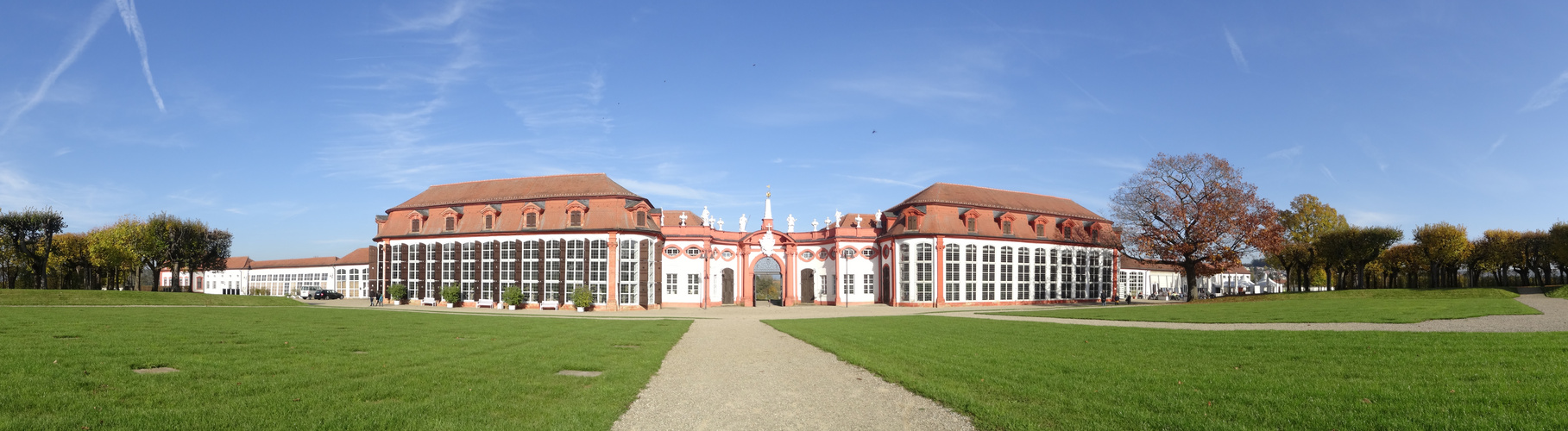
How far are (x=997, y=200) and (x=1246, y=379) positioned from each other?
50483 mm

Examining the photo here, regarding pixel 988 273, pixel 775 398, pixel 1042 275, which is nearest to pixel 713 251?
pixel 988 273

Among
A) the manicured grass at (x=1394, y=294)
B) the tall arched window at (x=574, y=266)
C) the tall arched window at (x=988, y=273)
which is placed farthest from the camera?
the tall arched window at (x=988, y=273)

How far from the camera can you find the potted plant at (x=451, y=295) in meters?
52.1

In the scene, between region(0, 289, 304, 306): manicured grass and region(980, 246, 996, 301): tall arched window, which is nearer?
region(0, 289, 304, 306): manicured grass

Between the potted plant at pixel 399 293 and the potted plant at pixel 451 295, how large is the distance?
3.69 m

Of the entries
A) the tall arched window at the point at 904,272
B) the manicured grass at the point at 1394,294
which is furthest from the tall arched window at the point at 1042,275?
the manicured grass at the point at 1394,294

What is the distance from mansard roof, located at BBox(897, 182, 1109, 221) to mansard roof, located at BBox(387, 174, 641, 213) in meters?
20.6

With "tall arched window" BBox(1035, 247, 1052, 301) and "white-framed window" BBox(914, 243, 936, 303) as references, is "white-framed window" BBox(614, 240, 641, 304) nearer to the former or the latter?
"white-framed window" BBox(914, 243, 936, 303)

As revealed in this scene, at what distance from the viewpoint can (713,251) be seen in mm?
56719

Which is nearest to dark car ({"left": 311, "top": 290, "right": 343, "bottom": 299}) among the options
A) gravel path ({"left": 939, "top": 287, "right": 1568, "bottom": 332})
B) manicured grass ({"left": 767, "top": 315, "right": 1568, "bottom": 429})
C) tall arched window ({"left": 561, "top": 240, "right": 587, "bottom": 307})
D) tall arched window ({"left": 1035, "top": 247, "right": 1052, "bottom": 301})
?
tall arched window ({"left": 561, "top": 240, "right": 587, "bottom": 307})

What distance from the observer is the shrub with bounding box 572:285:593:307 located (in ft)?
161

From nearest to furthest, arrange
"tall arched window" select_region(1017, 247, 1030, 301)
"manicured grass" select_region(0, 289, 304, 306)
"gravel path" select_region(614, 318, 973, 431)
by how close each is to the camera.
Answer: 1. "gravel path" select_region(614, 318, 973, 431)
2. "manicured grass" select_region(0, 289, 304, 306)
3. "tall arched window" select_region(1017, 247, 1030, 301)

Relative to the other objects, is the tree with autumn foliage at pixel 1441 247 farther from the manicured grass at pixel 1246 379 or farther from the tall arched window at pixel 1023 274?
the manicured grass at pixel 1246 379

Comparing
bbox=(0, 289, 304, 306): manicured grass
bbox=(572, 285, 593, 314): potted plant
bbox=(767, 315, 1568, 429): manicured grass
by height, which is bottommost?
bbox=(572, 285, 593, 314): potted plant
